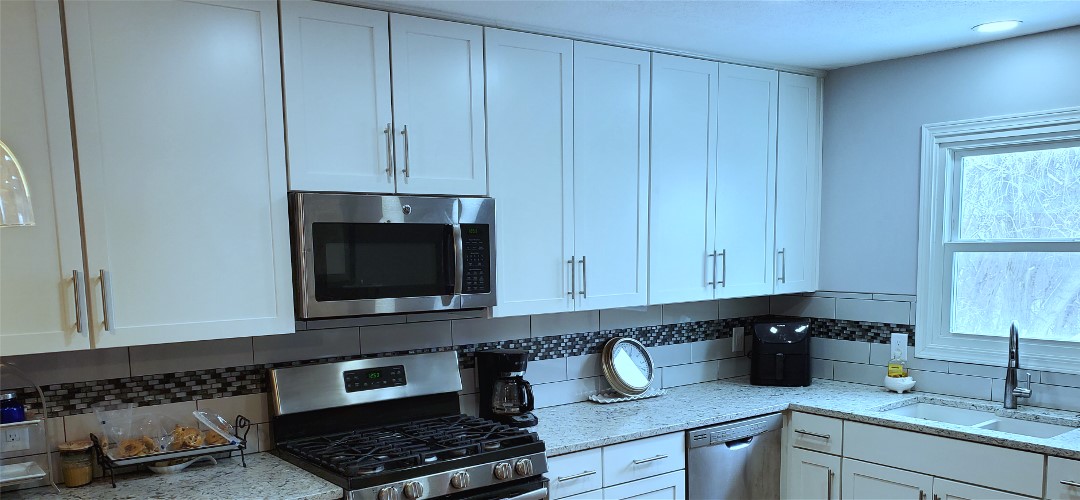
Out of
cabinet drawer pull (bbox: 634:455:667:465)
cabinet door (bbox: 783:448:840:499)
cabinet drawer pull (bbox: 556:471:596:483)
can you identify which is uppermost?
cabinet drawer pull (bbox: 556:471:596:483)

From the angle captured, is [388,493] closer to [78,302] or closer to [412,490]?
[412,490]

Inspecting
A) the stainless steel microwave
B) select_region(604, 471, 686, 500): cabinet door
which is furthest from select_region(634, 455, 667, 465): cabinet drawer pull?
the stainless steel microwave

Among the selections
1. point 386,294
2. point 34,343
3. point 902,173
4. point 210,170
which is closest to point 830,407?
point 902,173

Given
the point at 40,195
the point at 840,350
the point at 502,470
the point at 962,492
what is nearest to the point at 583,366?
the point at 502,470

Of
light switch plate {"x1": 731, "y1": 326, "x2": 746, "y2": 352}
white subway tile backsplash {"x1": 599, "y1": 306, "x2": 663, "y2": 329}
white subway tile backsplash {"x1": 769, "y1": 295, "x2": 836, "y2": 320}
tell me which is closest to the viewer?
white subway tile backsplash {"x1": 599, "y1": 306, "x2": 663, "y2": 329}

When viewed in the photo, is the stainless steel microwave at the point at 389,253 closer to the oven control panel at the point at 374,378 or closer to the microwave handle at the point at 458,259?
the microwave handle at the point at 458,259

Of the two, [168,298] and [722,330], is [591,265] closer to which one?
[722,330]

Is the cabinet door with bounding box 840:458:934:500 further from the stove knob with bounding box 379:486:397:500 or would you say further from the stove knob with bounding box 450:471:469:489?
the stove knob with bounding box 379:486:397:500

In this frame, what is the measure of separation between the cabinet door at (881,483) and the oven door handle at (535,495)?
1344 millimetres

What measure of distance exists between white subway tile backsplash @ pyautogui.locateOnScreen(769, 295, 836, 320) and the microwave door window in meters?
2.10

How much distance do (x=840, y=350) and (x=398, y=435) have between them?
2.27 metres

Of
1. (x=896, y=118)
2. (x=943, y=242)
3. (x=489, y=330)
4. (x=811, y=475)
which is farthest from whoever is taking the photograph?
(x=896, y=118)

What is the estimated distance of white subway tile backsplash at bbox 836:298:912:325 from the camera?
3.33 meters

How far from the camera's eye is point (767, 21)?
263 cm
